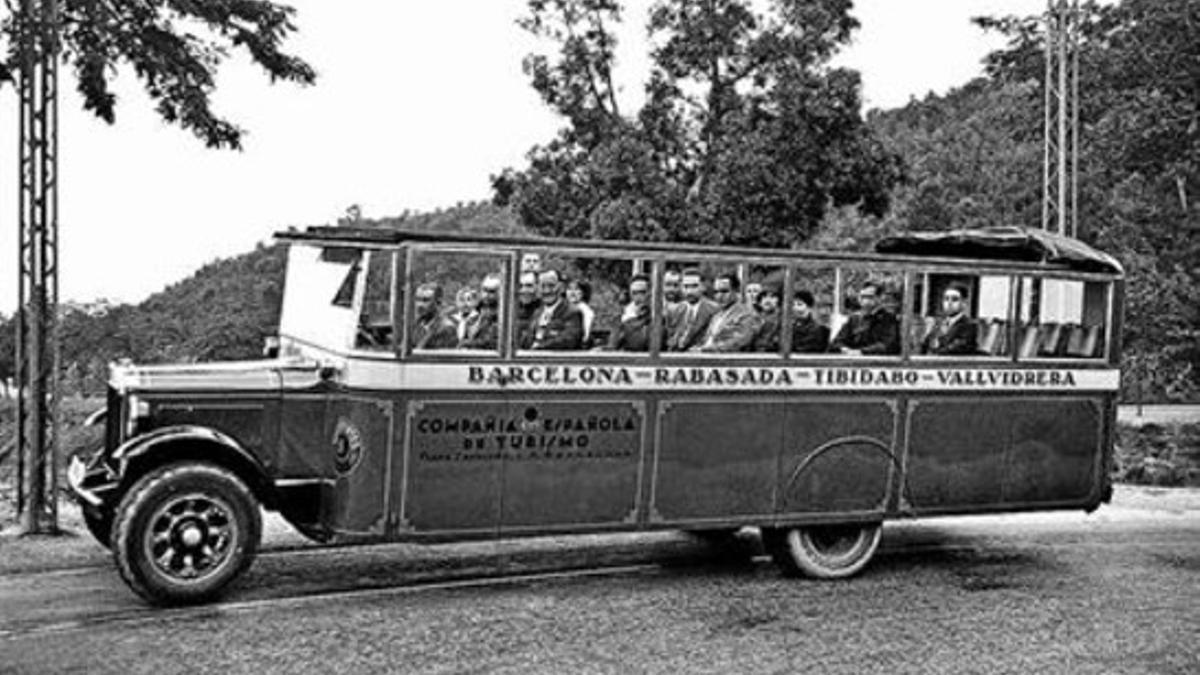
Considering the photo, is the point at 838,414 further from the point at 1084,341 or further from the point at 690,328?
the point at 1084,341

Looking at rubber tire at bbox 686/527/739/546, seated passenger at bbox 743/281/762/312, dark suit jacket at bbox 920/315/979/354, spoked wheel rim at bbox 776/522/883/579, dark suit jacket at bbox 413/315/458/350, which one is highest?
seated passenger at bbox 743/281/762/312

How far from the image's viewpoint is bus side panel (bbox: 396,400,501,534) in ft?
27.1

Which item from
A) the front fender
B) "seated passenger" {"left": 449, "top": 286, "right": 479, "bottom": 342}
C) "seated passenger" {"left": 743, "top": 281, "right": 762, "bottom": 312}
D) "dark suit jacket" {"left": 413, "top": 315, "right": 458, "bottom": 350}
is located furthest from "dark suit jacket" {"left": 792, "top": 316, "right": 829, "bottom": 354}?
the front fender

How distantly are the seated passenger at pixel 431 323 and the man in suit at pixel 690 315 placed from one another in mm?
1583

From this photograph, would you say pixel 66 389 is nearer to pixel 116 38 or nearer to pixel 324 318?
pixel 116 38

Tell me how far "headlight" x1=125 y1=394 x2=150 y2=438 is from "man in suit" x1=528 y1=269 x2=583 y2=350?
2408 mm

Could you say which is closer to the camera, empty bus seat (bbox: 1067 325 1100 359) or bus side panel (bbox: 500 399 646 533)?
bus side panel (bbox: 500 399 646 533)

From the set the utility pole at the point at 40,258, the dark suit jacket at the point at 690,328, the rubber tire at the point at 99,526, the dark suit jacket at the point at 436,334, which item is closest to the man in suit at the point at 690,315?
the dark suit jacket at the point at 690,328

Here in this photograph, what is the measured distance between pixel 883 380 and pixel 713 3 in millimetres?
20833

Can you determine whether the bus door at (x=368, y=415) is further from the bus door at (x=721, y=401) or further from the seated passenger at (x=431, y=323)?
the bus door at (x=721, y=401)

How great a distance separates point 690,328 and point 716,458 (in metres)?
0.92

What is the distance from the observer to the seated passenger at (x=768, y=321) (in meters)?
9.26

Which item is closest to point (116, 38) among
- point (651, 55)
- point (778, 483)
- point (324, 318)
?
point (324, 318)

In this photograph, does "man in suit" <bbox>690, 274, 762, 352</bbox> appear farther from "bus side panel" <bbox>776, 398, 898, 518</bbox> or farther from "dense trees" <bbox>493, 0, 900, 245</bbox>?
"dense trees" <bbox>493, 0, 900, 245</bbox>
